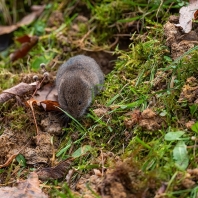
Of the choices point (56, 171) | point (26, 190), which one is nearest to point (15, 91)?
point (56, 171)

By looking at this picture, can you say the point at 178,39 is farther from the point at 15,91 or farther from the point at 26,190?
the point at 26,190

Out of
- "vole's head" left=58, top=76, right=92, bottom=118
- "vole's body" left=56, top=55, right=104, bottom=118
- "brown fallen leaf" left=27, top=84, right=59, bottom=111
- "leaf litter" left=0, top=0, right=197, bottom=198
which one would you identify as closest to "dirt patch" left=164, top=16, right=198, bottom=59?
"leaf litter" left=0, top=0, right=197, bottom=198

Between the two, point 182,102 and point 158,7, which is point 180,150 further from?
point 158,7

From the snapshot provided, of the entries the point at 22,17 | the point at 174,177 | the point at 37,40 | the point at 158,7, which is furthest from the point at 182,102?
the point at 22,17

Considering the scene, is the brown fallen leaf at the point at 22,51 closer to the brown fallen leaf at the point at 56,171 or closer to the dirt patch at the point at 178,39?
the dirt patch at the point at 178,39

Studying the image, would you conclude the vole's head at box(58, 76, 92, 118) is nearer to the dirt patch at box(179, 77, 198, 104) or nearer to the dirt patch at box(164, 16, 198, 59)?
the dirt patch at box(164, 16, 198, 59)

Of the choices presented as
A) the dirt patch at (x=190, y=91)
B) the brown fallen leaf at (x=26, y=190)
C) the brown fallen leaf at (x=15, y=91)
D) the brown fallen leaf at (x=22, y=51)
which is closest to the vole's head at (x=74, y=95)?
the brown fallen leaf at (x=15, y=91)
